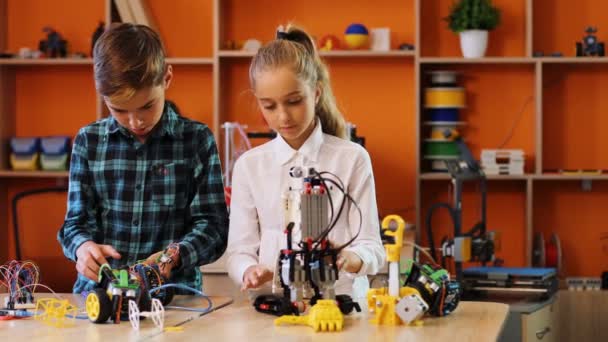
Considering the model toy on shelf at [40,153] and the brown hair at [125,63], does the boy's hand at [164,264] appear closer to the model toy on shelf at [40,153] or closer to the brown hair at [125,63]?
the brown hair at [125,63]

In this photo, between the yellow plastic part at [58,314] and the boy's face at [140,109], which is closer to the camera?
the yellow plastic part at [58,314]

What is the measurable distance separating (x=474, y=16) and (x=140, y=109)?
2.66 metres

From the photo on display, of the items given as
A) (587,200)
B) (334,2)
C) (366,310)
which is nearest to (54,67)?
(334,2)

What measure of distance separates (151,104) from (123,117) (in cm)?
7

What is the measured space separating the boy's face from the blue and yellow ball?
245 cm

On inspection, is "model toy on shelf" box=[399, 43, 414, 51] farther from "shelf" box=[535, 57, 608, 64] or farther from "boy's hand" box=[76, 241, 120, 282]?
"boy's hand" box=[76, 241, 120, 282]

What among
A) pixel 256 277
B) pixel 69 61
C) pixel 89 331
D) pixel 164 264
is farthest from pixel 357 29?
pixel 89 331

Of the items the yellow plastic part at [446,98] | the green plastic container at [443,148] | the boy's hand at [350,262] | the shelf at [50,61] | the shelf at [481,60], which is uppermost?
the shelf at [50,61]

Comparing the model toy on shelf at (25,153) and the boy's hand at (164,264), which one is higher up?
the model toy on shelf at (25,153)

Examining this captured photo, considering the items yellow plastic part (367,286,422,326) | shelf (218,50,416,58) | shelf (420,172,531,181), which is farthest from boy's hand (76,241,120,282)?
shelf (420,172,531,181)

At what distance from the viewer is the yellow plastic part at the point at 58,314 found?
68.7 inches

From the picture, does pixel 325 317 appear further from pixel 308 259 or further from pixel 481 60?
pixel 481 60

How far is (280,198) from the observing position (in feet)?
6.93

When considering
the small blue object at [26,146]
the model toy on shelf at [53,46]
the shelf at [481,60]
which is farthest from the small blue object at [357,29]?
the small blue object at [26,146]
